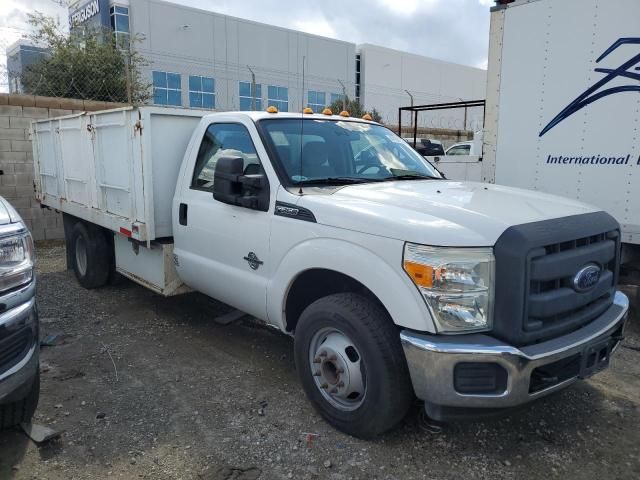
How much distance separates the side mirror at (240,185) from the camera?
3.70 meters

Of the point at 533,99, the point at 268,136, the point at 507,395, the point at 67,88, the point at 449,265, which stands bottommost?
the point at 507,395

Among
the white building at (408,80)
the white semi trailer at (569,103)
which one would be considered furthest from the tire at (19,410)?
the white building at (408,80)

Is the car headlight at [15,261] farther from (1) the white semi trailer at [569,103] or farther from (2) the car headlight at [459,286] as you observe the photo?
(1) the white semi trailer at [569,103]

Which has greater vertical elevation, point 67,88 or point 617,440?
point 67,88

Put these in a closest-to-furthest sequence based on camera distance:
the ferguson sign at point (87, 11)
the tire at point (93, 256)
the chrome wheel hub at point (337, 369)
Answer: the chrome wheel hub at point (337, 369)
the tire at point (93, 256)
the ferguson sign at point (87, 11)

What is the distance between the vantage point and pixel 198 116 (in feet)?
16.6

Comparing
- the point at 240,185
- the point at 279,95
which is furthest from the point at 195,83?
the point at 240,185

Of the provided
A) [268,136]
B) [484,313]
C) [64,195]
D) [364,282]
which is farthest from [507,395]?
[64,195]

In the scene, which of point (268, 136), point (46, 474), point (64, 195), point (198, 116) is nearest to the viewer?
point (46, 474)

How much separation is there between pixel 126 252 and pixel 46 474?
3.10m

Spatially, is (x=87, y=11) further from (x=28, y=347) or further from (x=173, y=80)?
(x=28, y=347)

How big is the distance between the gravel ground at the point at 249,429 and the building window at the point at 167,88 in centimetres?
3165

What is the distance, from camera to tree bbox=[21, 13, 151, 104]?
11.4 m

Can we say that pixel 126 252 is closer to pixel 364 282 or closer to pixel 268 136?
pixel 268 136
